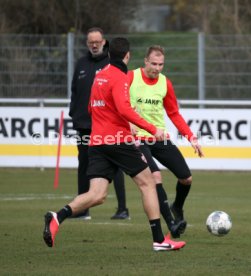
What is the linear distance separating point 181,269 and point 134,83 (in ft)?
10.1

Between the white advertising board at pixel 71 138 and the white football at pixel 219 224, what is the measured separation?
929 centimetres

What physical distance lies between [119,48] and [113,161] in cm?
114

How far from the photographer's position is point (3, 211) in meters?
14.8

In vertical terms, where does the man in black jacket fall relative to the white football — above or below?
above

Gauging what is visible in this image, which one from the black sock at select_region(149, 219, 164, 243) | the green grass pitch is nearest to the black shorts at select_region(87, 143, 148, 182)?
the black sock at select_region(149, 219, 164, 243)

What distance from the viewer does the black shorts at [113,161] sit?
35.2ft

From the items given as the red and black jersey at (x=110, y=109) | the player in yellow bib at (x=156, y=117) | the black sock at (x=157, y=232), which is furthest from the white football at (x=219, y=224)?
the red and black jersey at (x=110, y=109)

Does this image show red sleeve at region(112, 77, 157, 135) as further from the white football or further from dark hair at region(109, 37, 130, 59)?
the white football

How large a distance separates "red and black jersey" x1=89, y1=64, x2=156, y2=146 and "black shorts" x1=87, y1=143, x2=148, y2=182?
71 millimetres

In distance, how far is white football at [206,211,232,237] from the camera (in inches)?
455

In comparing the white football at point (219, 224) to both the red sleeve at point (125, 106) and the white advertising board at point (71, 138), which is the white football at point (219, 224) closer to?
the red sleeve at point (125, 106)

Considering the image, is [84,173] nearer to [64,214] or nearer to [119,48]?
[64,214]

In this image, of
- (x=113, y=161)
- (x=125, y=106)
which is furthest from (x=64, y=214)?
(x=125, y=106)

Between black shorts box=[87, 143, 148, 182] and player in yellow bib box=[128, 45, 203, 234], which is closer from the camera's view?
black shorts box=[87, 143, 148, 182]
